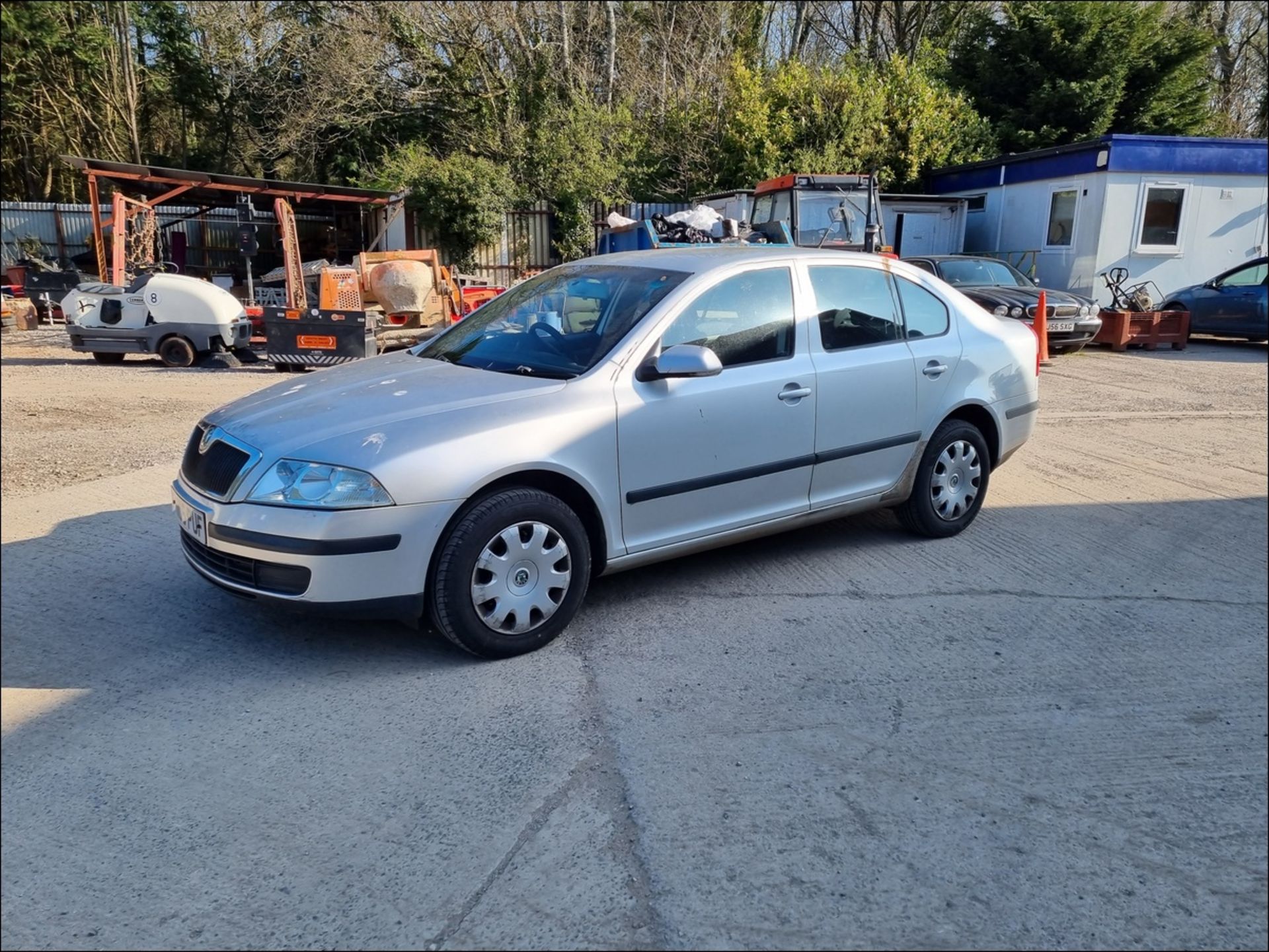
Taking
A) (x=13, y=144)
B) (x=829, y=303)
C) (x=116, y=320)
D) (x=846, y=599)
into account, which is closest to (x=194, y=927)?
(x=846, y=599)

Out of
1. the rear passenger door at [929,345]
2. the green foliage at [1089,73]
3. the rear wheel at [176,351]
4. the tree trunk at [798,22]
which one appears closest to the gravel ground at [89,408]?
the rear wheel at [176,351]

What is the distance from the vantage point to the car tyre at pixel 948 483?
525 cm

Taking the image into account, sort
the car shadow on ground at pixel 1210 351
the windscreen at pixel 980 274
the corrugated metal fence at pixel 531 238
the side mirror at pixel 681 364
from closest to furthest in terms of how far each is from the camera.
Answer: the side mirror at pixel 681 364, the car shadow on ground at pixel 1210 351, the windscreen at pixel 980 274, the corrugated metal fence at pixel 531 238

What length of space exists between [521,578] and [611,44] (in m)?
24.4

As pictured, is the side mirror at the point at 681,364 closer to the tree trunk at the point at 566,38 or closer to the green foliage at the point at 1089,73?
the tree trunk at the point at 566,38

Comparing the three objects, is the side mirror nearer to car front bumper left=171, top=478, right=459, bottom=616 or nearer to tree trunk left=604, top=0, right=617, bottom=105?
car front bumper left=171, top=478, right=459, bottom=616

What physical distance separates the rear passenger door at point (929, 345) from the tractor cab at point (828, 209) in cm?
1032

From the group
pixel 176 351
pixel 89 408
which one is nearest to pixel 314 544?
pixel 89 408

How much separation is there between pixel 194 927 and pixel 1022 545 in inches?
181

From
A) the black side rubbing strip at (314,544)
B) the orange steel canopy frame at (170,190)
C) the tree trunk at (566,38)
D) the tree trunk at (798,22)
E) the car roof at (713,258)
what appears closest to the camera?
the black side rubbing strip at (314,544)

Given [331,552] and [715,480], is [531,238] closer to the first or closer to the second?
[715,480]

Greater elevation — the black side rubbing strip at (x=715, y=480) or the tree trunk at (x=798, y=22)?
the tree trunk at (x=798, y=22)

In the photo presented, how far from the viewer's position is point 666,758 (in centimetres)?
319

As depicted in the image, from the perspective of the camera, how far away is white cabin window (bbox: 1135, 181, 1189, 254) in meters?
14.8
